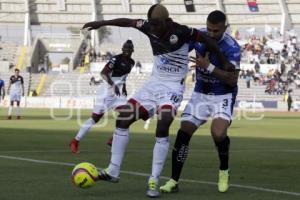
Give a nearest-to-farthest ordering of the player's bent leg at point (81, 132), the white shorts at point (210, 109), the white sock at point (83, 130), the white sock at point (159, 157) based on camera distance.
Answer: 1. the white sock at point (159, 157)
2. the white shorts at point (210, 109)
3. the player's bent leg at point (81, 132)
4. the white sock at point (83, 130)

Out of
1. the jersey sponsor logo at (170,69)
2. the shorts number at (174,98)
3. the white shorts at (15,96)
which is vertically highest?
the jersey sponsor logo at (170,69)

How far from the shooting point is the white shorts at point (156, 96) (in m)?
10.2

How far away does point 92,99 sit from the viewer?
59781 millimetres

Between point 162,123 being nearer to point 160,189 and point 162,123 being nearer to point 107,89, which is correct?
point 160,189

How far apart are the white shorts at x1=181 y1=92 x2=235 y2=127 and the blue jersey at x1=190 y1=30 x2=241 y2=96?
81mm

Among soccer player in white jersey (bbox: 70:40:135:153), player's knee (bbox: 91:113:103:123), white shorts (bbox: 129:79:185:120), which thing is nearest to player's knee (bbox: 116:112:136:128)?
white shorts (bbox: 129:79:185:120)

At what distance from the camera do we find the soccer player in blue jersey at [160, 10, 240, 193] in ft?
33.7

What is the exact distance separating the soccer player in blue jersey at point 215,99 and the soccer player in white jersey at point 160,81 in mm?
275

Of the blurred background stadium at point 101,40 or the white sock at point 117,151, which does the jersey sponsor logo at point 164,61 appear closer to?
the white sock at point 117,151

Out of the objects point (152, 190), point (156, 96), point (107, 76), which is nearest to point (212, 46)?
point (156, 96)

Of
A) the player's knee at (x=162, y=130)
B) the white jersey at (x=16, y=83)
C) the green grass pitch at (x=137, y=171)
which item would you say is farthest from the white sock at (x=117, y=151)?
the white jersey at (x=16, y=83)

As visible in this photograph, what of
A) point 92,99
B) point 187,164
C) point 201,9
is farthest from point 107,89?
point 201,9

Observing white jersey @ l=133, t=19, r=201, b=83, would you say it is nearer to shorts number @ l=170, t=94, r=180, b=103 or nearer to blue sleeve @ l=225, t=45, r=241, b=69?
shorts number @ l=170, t=94, r=180, b=103

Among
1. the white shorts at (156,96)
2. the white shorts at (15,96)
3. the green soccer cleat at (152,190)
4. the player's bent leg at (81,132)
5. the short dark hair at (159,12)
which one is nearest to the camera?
the green soccer cleat at (152,190)
